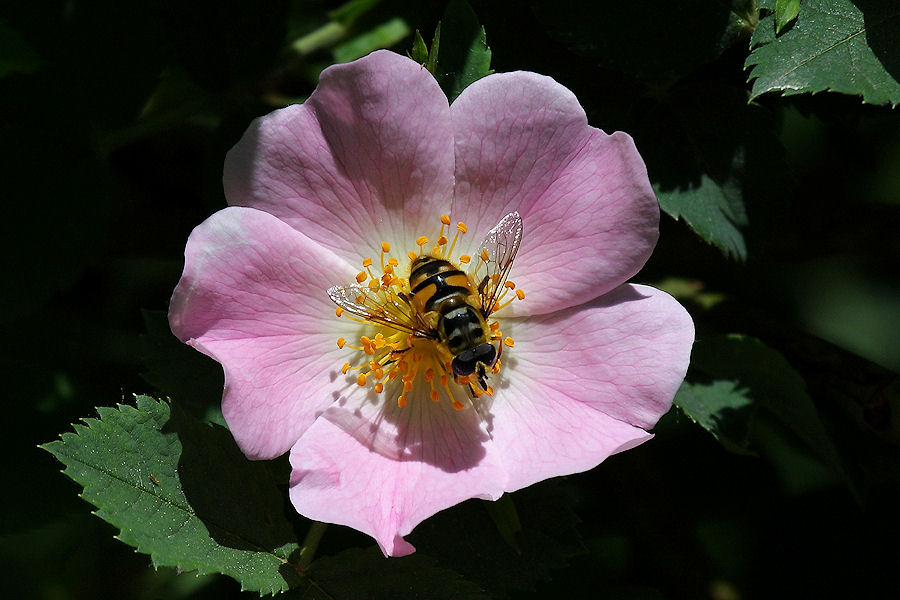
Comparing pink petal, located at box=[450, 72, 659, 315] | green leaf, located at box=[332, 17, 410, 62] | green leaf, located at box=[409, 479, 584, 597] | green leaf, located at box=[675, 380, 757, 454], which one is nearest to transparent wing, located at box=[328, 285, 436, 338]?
pink petal, located at box=[450, 72, 659, 315]

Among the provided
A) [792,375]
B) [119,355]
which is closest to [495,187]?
[792,375]

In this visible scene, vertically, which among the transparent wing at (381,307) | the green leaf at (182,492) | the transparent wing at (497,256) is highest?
the transparent wing at (497,256)

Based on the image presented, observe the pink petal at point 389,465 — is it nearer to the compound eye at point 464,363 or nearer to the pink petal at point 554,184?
the compound eye at point 464,363

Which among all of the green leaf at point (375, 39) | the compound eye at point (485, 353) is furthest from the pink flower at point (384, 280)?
the green leaf at point (375, 39)

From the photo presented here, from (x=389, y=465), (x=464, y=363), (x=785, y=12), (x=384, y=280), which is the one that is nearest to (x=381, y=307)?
(x=384, y=280)

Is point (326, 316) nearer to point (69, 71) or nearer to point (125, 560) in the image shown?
point (69, 71)

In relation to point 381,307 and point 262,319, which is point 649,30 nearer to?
point 381,307

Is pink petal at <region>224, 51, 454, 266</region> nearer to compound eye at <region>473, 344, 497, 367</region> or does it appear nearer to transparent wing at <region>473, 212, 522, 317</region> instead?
transparent wing at <region>473, 212, 522, 317</region>
